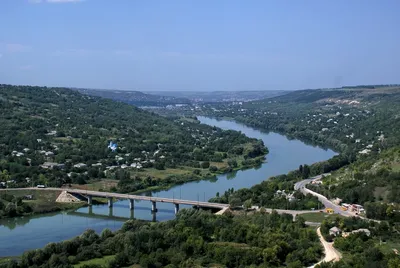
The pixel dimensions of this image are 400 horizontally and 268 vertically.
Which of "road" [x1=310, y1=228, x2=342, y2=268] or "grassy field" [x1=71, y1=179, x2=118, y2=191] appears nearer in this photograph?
"road" [x1=310, y1=228, x2=342, y2=268]

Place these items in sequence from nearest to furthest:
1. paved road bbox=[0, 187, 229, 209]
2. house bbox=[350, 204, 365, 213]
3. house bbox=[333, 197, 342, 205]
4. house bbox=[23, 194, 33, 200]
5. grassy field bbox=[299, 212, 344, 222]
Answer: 1. grassy field bbox=[299, 212, 344, 222]
2. house bbox=[350, 204, 365, 213]
3. house bbox=[333, 197, 342, 205]
4. paved road bbox=[0, 187, 229, 209]
5. house bbox=[23, 194, 33, 200]

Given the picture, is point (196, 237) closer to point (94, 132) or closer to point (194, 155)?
point (194, 155)

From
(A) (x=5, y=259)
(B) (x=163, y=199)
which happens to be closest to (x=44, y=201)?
(B) (x=163, y=199)

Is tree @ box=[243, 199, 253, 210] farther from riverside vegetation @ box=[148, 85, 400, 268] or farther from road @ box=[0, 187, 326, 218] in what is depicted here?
road @ box=[0, 187, 326, 218]

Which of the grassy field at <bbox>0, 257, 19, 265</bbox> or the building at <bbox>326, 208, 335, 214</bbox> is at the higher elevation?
the building at <bbox>326, 208, 335, 214</bbox>

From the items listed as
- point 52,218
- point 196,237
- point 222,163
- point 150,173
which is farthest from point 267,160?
point 196,237

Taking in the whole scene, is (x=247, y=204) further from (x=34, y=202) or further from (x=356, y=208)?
(x=34, y=202)

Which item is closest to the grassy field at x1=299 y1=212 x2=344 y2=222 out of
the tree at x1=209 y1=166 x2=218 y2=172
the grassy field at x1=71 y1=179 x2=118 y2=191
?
the grassy field at x1=71 y1=179 x2=118 y2=191

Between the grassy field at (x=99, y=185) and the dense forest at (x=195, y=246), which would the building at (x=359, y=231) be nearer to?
the dense forest at (x=195, y=246)
